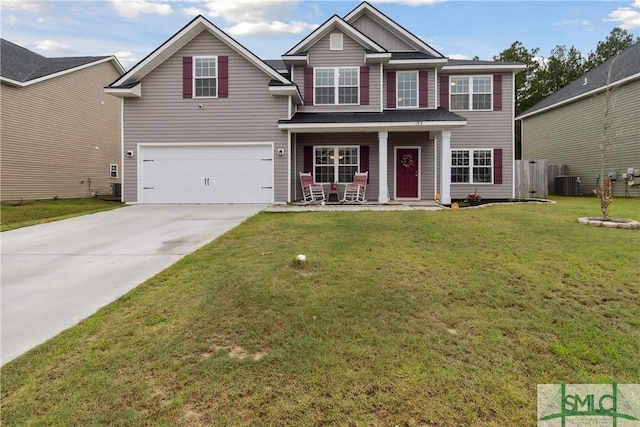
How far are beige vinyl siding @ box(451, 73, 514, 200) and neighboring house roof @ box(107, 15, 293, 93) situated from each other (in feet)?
25.3

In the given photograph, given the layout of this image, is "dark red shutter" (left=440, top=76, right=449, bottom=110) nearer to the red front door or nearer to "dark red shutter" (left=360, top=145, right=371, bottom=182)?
the red front door

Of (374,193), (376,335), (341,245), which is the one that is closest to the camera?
(376,335)

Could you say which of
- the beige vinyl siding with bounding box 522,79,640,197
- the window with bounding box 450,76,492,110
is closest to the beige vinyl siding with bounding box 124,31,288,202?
the window with bounding box 450,76,492,110

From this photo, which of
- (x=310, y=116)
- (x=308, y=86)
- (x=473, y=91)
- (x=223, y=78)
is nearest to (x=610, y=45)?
(x=473, y=91)

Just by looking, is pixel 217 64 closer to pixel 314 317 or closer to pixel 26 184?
pixel 26 184

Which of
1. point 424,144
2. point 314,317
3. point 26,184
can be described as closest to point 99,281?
point 314,317

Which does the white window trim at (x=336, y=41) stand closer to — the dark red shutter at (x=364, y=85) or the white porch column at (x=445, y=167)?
the dark red shutter at (x=364, y=85)

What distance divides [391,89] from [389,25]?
2.73m

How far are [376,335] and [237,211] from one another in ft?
27.5

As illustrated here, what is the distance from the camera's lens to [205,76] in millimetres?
13031

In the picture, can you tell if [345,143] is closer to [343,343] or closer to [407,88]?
[407,88]

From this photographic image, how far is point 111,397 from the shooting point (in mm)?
2518

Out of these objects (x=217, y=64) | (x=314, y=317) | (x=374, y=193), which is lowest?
(x=314, y=317)

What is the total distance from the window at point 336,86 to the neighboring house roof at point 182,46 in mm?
1905
